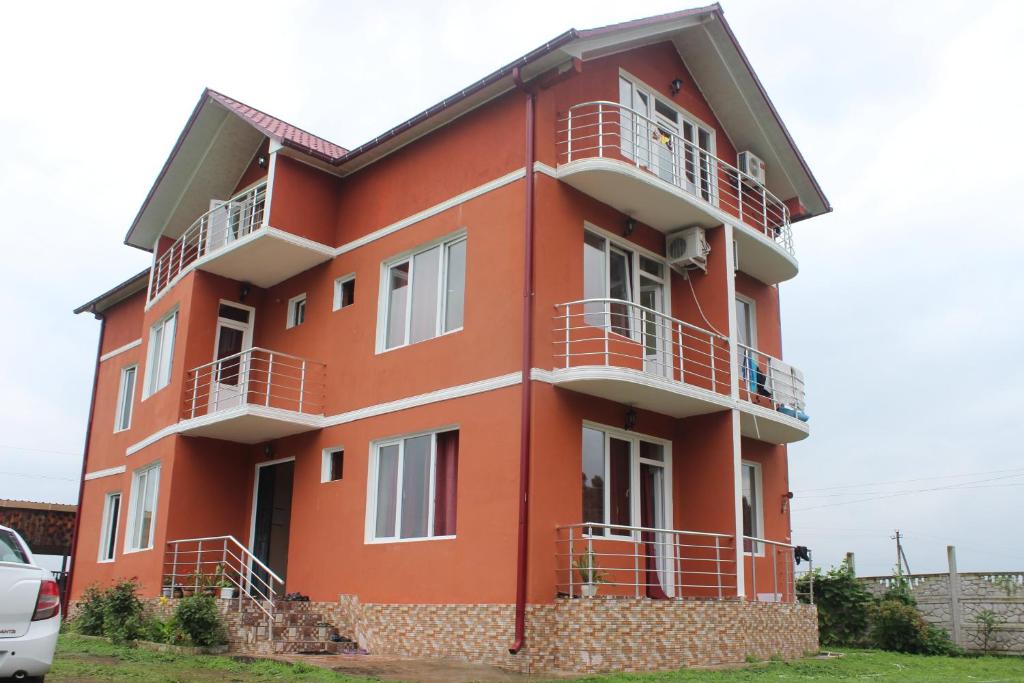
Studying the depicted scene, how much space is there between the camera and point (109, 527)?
71.9 ft

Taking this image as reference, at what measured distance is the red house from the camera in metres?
13.3

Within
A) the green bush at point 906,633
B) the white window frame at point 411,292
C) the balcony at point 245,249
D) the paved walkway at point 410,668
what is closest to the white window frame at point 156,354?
the balcony at point 245,249

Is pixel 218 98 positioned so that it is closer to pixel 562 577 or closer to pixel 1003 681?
pixel 562 577

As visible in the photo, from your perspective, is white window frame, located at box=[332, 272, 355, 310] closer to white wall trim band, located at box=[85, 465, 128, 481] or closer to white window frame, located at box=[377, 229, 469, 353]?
white window frame, located at box=[377, 229, 469, 353]

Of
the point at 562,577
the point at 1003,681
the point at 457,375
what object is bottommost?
the point at 1003,681

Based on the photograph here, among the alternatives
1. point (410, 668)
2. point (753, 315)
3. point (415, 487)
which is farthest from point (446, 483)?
point (753, 315)

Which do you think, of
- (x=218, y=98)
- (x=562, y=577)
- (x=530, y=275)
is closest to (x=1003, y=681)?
(x=562, y=577)

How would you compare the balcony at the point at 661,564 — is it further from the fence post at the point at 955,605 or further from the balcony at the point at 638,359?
the fence post at the point at 955,605

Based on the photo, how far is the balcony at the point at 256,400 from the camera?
16.4 metres

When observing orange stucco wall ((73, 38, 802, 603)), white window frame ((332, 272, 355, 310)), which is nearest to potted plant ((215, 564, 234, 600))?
orange stucco wall ((73, 38, 802, 603))

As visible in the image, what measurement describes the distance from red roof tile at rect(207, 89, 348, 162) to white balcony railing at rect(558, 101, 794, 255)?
5.07 meters

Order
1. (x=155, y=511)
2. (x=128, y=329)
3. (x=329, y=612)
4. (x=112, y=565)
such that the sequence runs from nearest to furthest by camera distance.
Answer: (x=329, y=612)
(x=155, y=511)
(x=112, y=565)
(x=128, y=329)

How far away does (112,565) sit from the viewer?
2050 centimetres

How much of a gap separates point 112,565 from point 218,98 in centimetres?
1013
